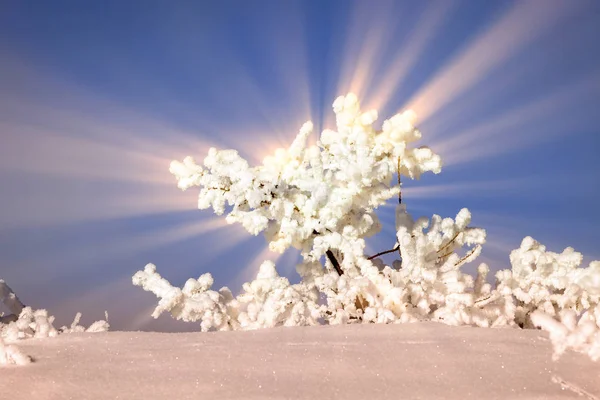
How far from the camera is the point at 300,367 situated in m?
2.23

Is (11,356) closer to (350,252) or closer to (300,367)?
(300,367)

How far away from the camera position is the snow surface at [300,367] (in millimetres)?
1977

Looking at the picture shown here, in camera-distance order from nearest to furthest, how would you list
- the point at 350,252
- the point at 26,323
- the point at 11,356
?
the point at 11,356, the point at 26,323, the point at 350,252

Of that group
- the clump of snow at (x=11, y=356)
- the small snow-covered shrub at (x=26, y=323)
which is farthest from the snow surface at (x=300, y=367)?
the small snow-covered shrub at (x=26, y=323)

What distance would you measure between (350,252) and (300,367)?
2553 mm

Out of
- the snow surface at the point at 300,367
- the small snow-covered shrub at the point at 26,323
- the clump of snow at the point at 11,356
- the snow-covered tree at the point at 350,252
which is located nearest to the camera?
the snow surface at the point at 300,367

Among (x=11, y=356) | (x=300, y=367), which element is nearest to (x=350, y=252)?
(x=300, y=367)

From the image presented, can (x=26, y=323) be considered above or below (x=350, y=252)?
below

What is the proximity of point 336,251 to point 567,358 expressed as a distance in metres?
2.82

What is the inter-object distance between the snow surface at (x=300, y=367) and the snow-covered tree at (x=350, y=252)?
5.24 ft

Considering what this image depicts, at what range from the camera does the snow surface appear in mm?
1977

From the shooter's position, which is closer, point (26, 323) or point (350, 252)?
point (26, 323)

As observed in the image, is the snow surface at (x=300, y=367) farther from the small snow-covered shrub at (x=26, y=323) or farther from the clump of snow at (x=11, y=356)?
the small snow-covered shrub at (x=26, y=323)

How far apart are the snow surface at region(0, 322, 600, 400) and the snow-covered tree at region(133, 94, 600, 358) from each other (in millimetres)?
1596
